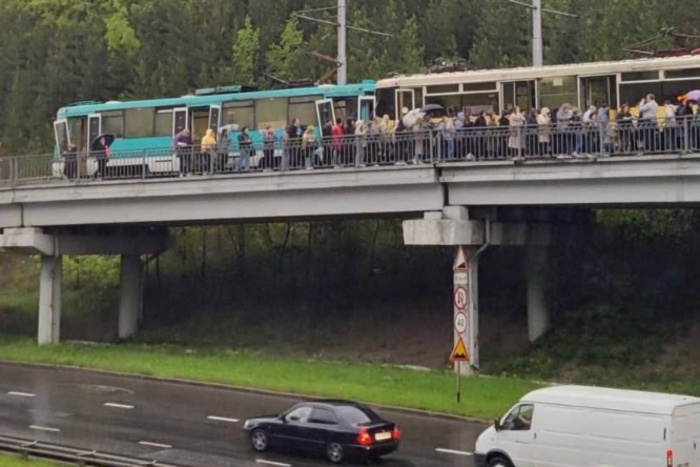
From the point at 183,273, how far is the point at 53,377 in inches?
648

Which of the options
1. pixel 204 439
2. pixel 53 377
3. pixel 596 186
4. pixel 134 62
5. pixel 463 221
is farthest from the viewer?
pixel 134 62

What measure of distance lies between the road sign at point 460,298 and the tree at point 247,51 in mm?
47784

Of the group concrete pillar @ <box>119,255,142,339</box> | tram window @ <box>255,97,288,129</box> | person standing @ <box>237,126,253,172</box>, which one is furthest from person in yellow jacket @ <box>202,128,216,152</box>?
concrete pillar @ <box>119,255,142,339</box>

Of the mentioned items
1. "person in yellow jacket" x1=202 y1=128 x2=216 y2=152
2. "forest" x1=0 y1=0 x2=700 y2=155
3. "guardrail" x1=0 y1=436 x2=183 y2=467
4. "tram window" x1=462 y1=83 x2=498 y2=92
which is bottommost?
"guardrail" x1=0 y1=436 x2=183 y2=467

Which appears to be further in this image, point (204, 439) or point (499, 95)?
point (499, 95)

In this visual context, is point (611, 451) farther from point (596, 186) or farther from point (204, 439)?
point (596, 186)

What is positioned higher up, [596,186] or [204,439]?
[596,186]

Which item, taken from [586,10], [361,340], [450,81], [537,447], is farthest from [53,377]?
[586,10]

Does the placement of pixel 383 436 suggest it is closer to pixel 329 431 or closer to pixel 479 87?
pixel 329 431

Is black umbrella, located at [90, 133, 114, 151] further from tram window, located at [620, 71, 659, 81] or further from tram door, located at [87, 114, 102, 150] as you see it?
tram window, located at [620, 71, 659, 81]

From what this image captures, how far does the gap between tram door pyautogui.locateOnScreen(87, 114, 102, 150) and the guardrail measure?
2282cm

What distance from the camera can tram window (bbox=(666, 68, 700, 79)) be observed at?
3400cm

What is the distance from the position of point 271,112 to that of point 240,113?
4.46 ft

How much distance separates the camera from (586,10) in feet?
246
